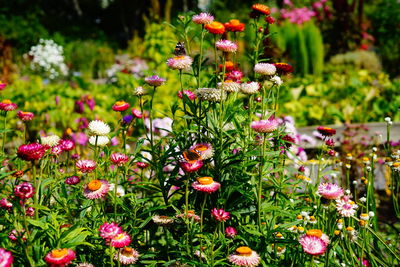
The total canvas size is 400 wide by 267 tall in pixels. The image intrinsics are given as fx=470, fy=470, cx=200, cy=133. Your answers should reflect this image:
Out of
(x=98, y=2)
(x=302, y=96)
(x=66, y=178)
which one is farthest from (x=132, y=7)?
(x=66, y=178)

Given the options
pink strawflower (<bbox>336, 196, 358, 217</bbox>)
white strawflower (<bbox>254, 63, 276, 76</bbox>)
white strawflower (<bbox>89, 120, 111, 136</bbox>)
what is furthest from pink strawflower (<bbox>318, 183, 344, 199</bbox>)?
white strawflower (<bbox>89, 120, 111, 136</bbox>)

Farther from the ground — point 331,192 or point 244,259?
point 331,192

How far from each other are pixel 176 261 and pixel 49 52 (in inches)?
282

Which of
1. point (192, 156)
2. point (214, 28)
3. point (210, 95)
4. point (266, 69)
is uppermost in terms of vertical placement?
point (214, 28)

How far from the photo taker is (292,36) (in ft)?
26.4

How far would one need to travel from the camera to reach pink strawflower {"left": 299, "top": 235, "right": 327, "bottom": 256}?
1.48m

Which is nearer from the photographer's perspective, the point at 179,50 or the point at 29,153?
the point at 29,153

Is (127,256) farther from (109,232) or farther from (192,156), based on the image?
(192,156)

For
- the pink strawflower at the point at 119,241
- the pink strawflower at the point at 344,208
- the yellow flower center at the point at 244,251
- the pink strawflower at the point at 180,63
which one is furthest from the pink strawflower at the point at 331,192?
the pink strawflower at the point at 180,63

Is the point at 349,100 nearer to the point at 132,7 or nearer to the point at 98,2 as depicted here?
the point at 132,7

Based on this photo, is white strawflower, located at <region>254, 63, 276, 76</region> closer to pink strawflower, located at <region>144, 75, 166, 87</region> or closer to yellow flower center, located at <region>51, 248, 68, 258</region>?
pink strawflower, located at <region>144, 75, 166, 87</region>

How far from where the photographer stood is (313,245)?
1510mm

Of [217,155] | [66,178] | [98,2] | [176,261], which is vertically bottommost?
[176,261]

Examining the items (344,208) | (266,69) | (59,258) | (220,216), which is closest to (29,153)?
(59,258)
